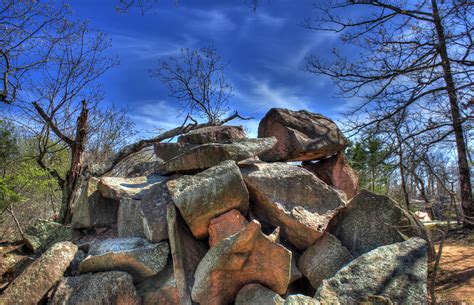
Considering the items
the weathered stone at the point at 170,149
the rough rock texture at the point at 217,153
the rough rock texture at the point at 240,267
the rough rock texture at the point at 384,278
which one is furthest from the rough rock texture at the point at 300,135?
the rough rock texture at the point at 384,278

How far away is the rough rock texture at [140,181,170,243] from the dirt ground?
3599 millimetres

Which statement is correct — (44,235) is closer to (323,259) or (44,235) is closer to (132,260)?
(132,260)

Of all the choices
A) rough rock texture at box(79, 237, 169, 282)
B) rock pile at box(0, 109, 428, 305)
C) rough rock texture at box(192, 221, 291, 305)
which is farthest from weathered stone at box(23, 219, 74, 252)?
rough rock texture at box(192, 221, 291, 305)

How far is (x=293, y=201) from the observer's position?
4461 mm

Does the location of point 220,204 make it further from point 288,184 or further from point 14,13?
point 14,13

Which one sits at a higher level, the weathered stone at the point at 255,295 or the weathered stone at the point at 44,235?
the weathered stone at the point at 44,235

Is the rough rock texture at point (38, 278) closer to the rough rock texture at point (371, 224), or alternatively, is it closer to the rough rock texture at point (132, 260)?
the rough rock texture at point (132, 260)

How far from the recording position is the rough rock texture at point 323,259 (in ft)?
12.8

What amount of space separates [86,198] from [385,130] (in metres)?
6.70

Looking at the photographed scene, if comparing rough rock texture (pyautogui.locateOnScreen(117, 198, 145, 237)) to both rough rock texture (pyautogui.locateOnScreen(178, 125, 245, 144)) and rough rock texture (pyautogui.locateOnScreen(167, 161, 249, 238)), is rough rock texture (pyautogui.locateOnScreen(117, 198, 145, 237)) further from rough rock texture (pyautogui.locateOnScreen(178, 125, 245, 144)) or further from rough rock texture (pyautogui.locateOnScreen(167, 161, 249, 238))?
rough rock texture (pyautogui.locateOnScreen(178, 125, 245, 144))

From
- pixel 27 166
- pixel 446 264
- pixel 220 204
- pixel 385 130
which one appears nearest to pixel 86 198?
pixel 220 204

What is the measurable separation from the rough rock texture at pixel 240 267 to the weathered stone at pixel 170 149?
97.5 inches

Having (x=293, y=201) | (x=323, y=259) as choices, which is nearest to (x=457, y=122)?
(x=293, y=201)

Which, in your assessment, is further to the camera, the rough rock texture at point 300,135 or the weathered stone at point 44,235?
the rough rock texture at point 300,135
